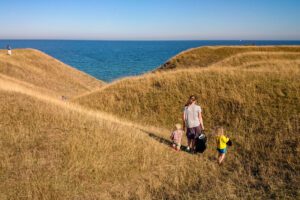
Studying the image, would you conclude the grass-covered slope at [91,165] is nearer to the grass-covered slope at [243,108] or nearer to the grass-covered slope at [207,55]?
the grass-covered slope at [243,108]

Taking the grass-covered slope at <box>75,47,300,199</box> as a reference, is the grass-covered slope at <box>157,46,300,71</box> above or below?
above

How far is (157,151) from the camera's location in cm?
1396

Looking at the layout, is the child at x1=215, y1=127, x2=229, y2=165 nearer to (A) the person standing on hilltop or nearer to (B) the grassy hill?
(B) the grassy hill

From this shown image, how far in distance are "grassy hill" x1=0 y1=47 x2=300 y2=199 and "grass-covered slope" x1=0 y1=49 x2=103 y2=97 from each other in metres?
26.7

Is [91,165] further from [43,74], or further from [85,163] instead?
[43,74]

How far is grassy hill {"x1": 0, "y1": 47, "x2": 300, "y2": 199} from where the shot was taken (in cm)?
1073

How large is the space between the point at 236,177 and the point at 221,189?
4.43 ft

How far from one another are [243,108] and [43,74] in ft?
133

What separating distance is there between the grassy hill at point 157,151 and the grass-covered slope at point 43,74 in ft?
87.5

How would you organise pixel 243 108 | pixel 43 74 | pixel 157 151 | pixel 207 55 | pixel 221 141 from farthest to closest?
pixel 43 74
pixel 207 55
pixel 243 108
pixel 157 151
pixel 221 141

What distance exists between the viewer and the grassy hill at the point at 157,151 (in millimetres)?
10727

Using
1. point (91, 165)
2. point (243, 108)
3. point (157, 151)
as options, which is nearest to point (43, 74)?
point (243, 108)

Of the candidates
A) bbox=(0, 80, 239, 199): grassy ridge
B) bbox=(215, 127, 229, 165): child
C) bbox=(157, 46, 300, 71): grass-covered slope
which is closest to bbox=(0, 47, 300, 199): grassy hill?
bbox=(0, 80, 239, 199): grassy ridge

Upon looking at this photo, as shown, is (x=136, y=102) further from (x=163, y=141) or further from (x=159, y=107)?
(x=163, y=141)
